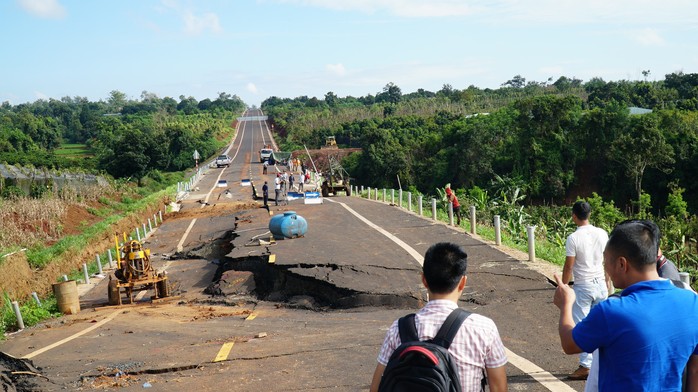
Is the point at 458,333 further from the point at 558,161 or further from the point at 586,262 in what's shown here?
the point at 558,161

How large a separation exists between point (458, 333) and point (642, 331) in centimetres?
95

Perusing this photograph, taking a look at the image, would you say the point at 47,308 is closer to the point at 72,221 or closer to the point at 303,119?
the point at 72,221

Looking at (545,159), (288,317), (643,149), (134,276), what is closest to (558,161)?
(545,159)

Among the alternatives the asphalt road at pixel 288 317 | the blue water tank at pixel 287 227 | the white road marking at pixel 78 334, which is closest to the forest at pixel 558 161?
the blue water tank at pixel 287 227

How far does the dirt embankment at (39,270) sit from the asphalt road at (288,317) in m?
3.26

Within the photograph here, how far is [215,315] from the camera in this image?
1452cm

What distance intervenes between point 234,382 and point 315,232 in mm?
13938

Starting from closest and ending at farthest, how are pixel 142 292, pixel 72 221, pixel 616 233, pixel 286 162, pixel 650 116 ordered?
pixel 616 233, pixel 142 292, pixel 72 221, pixel 650 116, pixel 286 162

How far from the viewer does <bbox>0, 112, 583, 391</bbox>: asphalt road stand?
849 centimetres

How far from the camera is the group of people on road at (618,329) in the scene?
372 centimetres

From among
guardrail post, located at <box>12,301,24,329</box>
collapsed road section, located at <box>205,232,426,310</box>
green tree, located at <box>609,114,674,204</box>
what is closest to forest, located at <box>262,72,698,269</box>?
green tree, located at <box>609,114,674,204</box>

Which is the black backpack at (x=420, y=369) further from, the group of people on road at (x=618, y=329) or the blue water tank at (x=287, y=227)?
the blue water tank at (x=287, y=227)

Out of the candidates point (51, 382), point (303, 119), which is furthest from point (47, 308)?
point (303, 119)

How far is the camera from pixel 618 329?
373 cm
